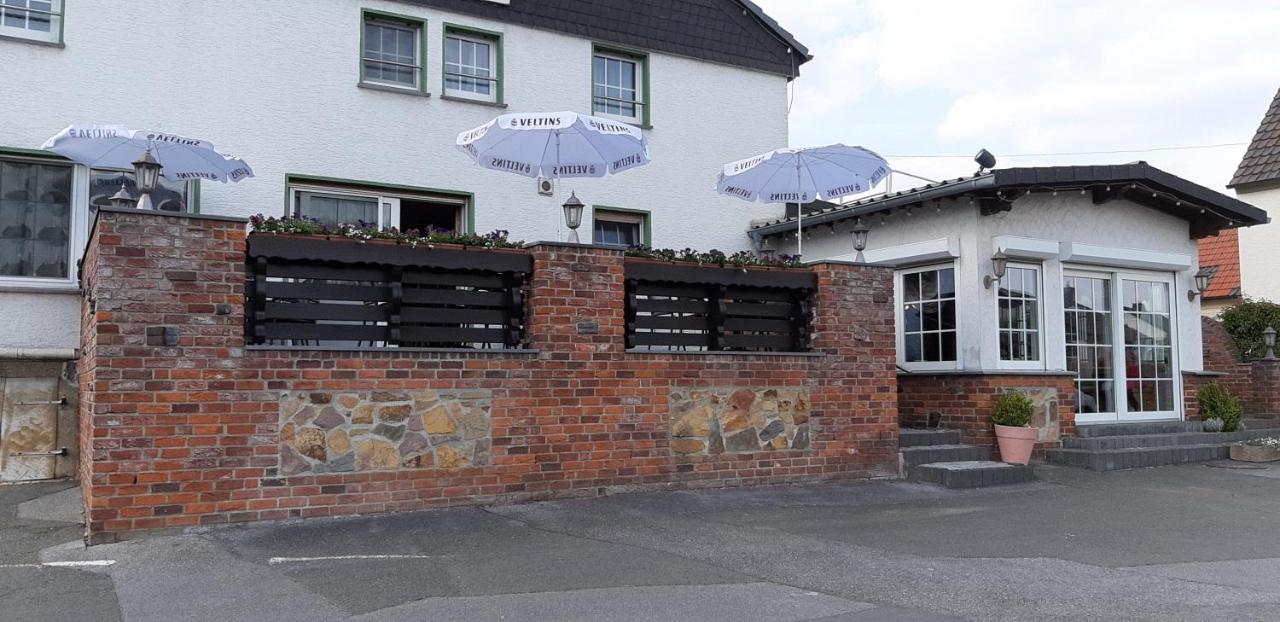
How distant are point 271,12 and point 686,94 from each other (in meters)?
5.44

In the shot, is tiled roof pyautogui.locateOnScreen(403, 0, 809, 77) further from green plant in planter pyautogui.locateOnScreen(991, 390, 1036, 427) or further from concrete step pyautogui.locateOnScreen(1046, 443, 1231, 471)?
concrete step pyautogui.locateOnScreen(1046, 443, 1231, 471)

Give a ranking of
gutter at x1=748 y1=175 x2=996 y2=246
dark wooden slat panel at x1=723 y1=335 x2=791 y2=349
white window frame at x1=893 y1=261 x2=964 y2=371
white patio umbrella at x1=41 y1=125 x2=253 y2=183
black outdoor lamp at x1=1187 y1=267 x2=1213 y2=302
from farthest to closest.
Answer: black outdoor lamp at x1=1187 y1=267 x2=1213 y2=302, white window frame at x1=893 y1=261 x2=964 y2=371, gutter at x1=748 y1=175 x2=996 y2=246, dark wooden slat panel at x1=723 y1=335 x2=791 y2=349, white patio umbrella at x1=41 y1=125 x2=253 y2=183

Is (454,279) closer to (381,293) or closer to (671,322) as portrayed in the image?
(381,293)

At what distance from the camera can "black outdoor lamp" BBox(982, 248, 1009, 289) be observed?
11.0m

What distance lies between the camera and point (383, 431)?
7242 mm

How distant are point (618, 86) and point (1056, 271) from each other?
6.08m

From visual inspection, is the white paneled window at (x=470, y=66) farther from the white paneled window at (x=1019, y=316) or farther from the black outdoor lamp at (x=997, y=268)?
the white paneled window at (x=1019, y=316)

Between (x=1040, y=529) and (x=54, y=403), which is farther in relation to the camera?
(x=54, y=403)

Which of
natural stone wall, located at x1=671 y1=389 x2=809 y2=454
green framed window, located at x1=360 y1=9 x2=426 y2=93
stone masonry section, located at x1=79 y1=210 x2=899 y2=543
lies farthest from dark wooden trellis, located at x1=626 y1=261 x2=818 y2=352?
green framed window, located at x1=360 y1=9 x2=426 y2=93

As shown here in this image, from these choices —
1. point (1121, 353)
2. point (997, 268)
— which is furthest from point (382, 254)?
point (1121, 353)

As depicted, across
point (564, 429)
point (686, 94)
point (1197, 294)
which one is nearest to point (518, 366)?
point (564, 429)

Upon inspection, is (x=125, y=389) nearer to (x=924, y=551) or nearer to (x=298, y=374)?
(x=298, y=374)

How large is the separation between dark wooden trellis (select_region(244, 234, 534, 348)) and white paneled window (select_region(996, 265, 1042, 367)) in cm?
621

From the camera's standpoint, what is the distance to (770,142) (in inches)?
552
